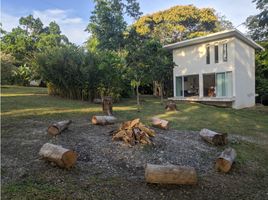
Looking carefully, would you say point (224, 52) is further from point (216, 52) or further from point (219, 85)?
point (219, 85)

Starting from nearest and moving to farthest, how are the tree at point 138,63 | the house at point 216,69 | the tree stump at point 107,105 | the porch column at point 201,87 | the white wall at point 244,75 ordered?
the tree stump at point 107,105 < the tree at point 138,63 < the house at point 216,69 < the white wall at point 244,75 < the porch column at point 201,87

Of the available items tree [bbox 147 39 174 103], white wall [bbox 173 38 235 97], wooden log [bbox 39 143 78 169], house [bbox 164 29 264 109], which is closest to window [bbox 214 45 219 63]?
house [bbox 164 29 264 109]

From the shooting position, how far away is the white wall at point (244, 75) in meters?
19.3

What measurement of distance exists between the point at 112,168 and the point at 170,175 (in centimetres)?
114

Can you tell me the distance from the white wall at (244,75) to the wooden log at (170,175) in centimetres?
1525

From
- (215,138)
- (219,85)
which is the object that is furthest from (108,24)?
(215,138)

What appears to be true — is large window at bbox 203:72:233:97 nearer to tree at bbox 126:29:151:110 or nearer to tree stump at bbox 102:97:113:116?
tree at bbox 126:29:151:110

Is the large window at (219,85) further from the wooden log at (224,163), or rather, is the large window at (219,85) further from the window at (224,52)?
the wooden log at (224,163)

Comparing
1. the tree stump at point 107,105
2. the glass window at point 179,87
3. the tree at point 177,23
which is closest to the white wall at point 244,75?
the glass window at point 179,87

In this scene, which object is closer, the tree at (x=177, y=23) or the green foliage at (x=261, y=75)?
the green foliage at (x=261, y=75)

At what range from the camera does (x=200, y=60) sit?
68.4ft

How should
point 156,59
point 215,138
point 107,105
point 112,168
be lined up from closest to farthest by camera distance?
point 112,168
point 215,138
point 107,105
point 156,59

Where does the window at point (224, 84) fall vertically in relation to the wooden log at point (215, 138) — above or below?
above

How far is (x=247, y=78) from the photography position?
21312mm
